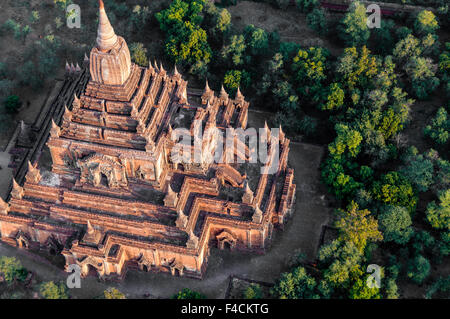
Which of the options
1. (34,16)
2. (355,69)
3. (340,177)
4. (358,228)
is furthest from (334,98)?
(34,16)

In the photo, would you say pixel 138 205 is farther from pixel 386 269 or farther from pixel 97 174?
pixel 386 269

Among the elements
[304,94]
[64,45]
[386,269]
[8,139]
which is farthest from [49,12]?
[386,269]

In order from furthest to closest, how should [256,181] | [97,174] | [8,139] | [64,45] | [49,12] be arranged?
[49,12] < [64,45] < [8,139] < [256,181] < [97,174]

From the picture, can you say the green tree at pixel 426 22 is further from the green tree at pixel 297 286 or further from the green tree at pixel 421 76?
the green tree at pixel 297 286

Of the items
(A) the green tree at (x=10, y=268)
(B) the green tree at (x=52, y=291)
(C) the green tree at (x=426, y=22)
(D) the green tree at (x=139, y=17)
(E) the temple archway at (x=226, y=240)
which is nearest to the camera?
(B) the green tree at (x=52, y=291)

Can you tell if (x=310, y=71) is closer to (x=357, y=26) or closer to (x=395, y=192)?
(x=357, y=26)

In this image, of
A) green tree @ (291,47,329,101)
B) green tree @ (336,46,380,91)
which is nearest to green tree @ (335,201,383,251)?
green tree @ (291,47,329,101)

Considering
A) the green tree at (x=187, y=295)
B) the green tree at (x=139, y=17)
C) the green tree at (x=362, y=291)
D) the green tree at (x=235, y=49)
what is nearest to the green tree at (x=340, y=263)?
the green tree at (x=362, y=291)
